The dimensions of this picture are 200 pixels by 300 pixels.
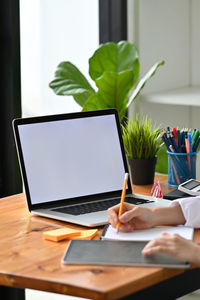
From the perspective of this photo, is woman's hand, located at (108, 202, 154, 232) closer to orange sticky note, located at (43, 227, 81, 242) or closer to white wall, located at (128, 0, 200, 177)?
orange sticky note, located at (43, 227, 81, 242)

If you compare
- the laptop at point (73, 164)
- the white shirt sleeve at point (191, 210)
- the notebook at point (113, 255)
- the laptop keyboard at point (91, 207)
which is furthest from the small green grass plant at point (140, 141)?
the notebook at point (113, 255)

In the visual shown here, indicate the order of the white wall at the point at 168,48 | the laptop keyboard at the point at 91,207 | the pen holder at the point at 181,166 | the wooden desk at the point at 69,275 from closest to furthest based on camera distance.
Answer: the wooden desk at the point at 69,275 → the laptop keyboard at the point at 91,207 → the pen holder at the point at 181,166 → the white wall at the point at 168,48

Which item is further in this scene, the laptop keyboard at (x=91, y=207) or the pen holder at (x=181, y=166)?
the pen holder at (x=181, y=166)

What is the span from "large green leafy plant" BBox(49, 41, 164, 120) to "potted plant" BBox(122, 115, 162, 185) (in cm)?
58

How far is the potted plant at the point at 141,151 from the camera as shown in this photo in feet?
7.03

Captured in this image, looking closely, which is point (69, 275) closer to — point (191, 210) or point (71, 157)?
point (191, 210)

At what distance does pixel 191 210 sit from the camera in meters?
1.66

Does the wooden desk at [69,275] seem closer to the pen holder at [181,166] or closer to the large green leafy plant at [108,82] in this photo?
the pen holder at [181,166]

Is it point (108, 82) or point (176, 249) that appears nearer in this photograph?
point (176, 249)

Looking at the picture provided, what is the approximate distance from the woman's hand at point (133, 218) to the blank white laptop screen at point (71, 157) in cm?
→ 28

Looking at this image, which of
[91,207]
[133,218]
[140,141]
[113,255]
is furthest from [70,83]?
[113,255]

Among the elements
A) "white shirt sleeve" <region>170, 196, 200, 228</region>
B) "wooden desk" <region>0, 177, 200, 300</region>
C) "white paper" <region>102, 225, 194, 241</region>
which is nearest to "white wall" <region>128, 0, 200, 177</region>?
"white shirt sleeve" <region>170, 196, 200, 228</region>

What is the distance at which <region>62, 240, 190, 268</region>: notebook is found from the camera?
1.38m

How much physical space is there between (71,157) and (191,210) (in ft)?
1.38
